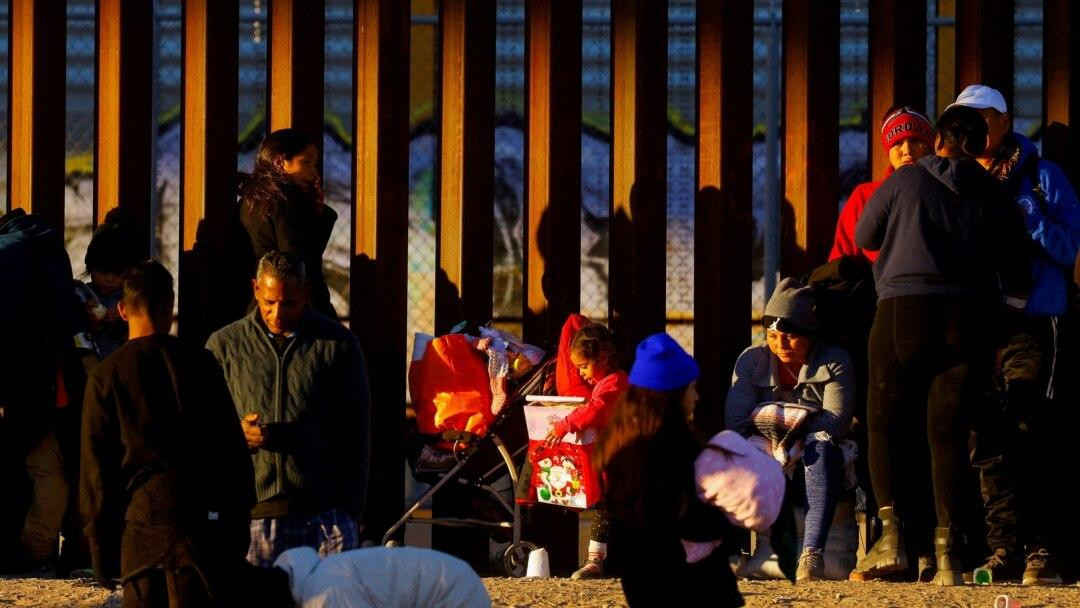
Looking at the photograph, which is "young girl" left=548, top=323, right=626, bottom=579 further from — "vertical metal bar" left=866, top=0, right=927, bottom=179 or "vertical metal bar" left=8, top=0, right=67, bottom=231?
"vertical metal bar" left=8, top=0, right=67, bottom=231

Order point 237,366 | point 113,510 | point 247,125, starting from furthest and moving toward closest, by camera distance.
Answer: point 247,125 → point 237,366 → point 113,510

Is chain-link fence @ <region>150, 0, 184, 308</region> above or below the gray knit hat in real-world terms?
above

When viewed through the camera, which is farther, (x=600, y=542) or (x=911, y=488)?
(x=600, y=542)

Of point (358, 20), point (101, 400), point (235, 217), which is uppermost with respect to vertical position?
point (358, 20)

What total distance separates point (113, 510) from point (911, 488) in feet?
10.8

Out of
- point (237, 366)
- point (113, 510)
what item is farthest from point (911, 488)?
point (113, 510)

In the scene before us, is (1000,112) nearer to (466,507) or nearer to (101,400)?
(466,507)

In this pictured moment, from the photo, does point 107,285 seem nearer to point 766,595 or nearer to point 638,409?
point 766,595

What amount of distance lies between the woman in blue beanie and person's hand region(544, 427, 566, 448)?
8.65 ft

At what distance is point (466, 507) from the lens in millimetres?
8836

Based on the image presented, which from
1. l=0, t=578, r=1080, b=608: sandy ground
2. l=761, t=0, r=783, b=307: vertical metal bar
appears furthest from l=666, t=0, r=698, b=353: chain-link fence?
l=0, t=578, r=1080, b=608: sandy ground

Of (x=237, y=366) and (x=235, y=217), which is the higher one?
(x=235, y=217)

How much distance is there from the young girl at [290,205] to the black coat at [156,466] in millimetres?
2311

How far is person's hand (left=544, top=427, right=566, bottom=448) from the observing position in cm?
805
